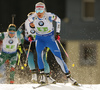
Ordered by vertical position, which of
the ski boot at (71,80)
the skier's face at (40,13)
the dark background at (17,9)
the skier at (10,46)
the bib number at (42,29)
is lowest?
the ski boot at (71,80)

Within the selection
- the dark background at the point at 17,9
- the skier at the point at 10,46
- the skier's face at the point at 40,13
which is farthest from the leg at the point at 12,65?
the dark background at the point at 17,9

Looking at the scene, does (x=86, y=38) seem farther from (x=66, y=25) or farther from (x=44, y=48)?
(x=44, y=48)

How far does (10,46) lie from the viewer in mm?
8742

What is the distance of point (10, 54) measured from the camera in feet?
29.0

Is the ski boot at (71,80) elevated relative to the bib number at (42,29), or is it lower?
lower

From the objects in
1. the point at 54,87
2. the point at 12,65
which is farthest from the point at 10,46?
the point at 54,87

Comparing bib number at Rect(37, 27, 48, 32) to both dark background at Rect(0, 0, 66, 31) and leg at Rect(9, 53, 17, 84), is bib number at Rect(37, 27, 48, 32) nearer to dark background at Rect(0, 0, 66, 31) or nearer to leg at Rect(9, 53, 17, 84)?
leg at Rect(9, 53, 17, 84)

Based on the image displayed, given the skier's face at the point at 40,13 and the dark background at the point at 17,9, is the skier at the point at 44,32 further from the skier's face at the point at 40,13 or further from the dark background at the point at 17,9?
the dark background at the point at 17,9

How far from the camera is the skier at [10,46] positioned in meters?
8.60

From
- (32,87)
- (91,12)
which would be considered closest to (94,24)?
(91,12)

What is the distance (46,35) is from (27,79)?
2.19m

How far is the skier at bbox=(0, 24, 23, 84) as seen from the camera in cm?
860

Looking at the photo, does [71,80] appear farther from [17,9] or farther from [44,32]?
[17,9]

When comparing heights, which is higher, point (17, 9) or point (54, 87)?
point (17, 9)
